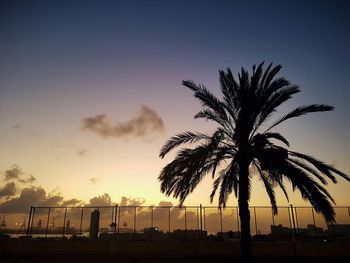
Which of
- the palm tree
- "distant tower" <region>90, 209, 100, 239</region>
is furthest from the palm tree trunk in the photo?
"distant tower" <region>90, 209, 100, 239</region>

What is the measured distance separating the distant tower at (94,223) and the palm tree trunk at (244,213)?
42.0 feet

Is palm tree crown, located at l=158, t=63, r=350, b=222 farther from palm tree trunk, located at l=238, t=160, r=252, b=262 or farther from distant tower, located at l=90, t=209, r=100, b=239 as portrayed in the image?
distant tower, located at l=90, t=209, r=100, b=239

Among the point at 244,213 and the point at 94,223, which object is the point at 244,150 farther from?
the point at 94,223

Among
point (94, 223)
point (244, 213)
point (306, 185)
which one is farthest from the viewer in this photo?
point (94, 223)

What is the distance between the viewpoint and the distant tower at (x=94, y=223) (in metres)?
22.3

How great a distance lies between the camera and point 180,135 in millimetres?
14914

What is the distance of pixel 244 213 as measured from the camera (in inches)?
548

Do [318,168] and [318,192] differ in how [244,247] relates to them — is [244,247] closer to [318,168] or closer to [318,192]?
[318,192]

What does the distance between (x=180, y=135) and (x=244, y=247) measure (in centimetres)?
640

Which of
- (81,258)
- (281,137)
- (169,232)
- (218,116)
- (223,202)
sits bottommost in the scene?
(81,258)

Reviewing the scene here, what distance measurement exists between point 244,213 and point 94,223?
13.5 meters

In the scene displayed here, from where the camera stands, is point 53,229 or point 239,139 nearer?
point 239,139

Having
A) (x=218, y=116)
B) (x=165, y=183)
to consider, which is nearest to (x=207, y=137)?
(x=218, y=116)

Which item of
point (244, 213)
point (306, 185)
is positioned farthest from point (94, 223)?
point (306, 185)
